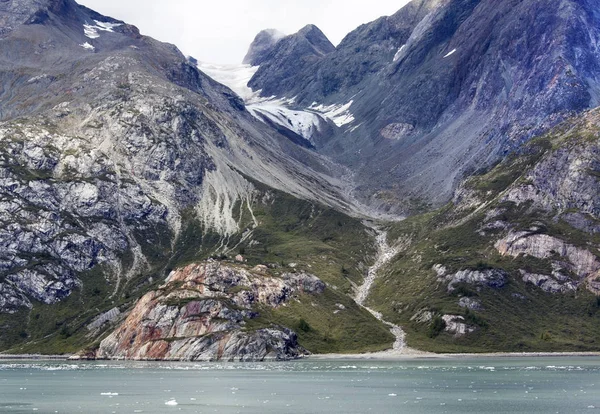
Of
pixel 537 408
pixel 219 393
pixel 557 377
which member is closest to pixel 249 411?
pixel 219 393

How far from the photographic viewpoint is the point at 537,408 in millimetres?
135750

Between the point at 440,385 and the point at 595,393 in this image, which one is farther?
the point at 440,385

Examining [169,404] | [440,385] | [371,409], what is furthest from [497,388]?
[169,404]

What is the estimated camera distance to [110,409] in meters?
138

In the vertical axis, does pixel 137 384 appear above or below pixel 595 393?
below

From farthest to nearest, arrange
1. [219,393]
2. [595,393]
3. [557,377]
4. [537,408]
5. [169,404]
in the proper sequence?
1. [557,377]
2. [219,393]
3. [595,393]
4. [169,404]
5. [537,408]

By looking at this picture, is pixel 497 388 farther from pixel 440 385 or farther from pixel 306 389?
pixel 306 389

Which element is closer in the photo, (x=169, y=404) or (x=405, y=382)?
(x=169, y=404)

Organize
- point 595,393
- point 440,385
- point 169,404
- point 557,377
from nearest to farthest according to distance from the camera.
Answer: point 169,404
point 595,393
point 440,385
point 557,377

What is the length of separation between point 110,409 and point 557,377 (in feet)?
347

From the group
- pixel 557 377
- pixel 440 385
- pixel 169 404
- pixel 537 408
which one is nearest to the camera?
pixel 537 408

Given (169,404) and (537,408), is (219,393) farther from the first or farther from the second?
(537,408)

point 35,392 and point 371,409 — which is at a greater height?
point 371,409

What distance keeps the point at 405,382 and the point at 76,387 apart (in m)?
71.6
